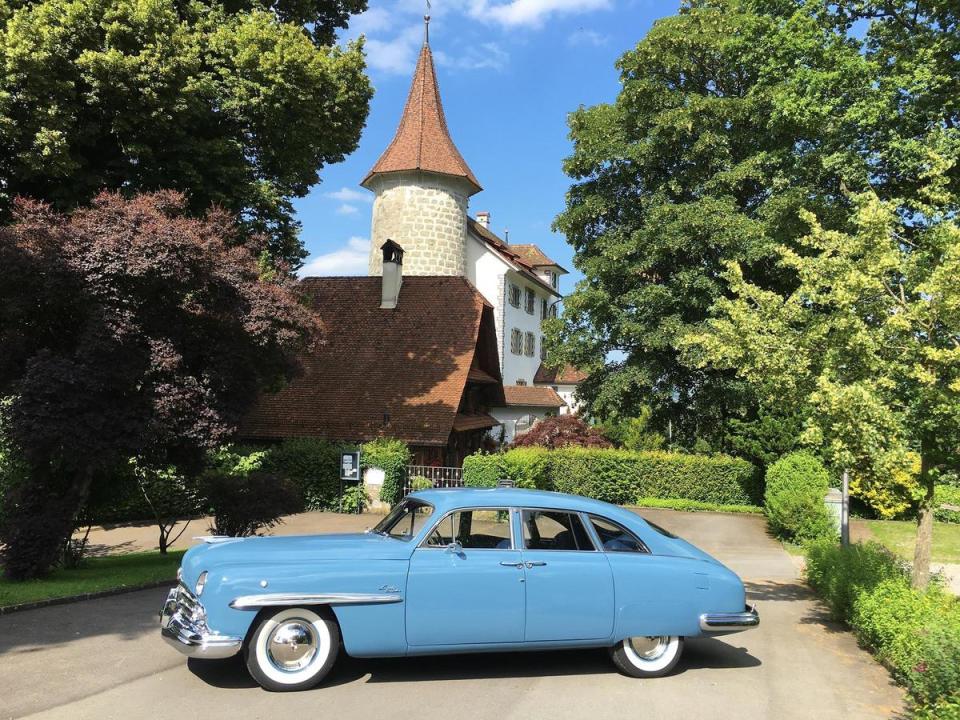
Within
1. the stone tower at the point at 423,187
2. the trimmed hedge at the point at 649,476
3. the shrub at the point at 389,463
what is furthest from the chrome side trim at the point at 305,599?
the stone tower at the point at 423,187

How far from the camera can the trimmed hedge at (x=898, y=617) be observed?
491 centimetres

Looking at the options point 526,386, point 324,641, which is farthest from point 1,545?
point 526,386

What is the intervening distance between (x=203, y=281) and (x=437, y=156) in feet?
89.9

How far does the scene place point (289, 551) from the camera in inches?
229

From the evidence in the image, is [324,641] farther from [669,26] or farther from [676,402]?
[669,26]

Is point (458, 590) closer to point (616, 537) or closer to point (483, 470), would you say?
point (616, 537)

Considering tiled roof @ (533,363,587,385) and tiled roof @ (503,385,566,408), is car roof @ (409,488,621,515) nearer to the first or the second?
tiled roof @ (503,385,566,408)

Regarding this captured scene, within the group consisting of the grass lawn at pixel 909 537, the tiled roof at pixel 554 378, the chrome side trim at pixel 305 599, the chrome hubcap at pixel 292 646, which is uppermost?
the tiled roof at pixel 554 378

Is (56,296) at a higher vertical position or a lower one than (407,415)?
higher

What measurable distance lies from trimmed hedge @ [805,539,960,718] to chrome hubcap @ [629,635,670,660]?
190 centimetres

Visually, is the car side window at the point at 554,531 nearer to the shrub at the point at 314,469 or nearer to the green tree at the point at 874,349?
the green tree at the point at 874,349

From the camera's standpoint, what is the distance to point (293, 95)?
563 inches

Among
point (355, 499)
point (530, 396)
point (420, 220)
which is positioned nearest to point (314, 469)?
point (355, 499)

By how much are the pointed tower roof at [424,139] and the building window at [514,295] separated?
7.55 meters
